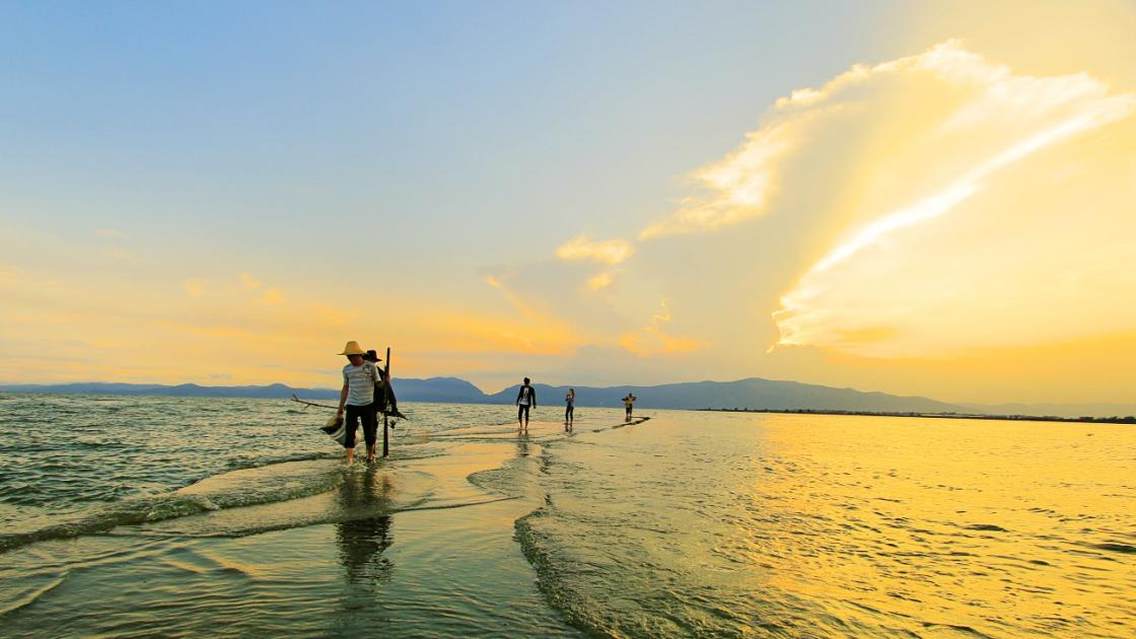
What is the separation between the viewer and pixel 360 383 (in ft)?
45.7

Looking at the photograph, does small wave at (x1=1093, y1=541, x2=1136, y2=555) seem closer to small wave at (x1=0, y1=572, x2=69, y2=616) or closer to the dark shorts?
small wave at (x1=0, y1=572, x2=69, y2=616)

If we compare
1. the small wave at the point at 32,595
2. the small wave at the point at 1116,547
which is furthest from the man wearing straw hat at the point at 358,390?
the small wave at the point at 1116,547

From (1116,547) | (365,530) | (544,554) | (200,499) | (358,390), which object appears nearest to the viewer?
(544,554)

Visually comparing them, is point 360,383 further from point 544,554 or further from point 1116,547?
point 1116,547

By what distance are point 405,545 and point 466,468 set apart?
7.73 m

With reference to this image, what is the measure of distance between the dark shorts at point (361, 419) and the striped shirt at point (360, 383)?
0.15m

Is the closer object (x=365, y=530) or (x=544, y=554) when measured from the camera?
(x=544, y=554)

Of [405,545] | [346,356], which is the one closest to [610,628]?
[405,545]

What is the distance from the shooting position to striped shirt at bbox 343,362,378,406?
13.9m

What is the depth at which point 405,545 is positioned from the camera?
632 cm

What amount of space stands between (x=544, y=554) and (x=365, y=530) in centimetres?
251

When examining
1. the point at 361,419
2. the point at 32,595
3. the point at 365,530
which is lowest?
the point at 365,530

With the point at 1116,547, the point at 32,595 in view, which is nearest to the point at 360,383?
the point at 32,595

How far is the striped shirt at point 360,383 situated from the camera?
13898 millimetres
